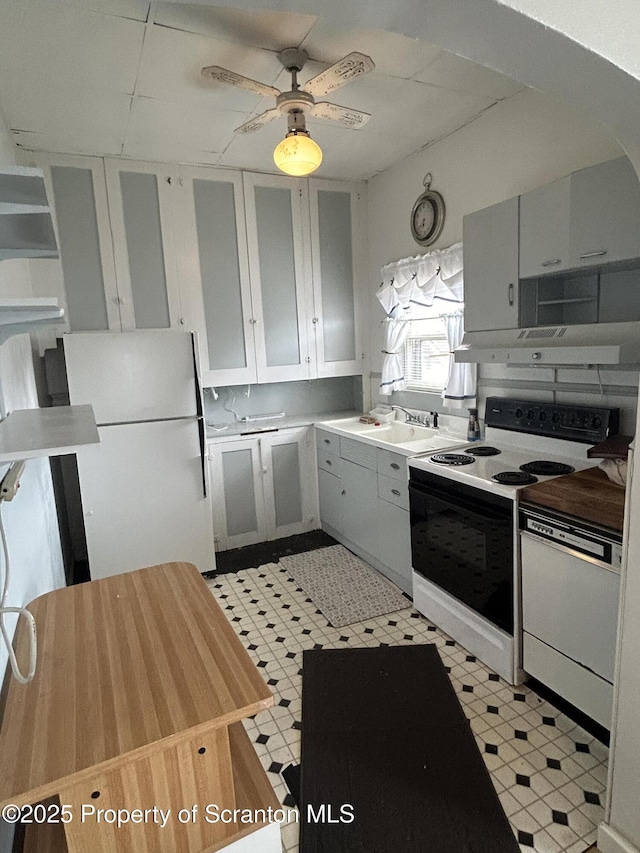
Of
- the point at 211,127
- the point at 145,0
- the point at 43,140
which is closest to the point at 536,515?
the point at 145,0

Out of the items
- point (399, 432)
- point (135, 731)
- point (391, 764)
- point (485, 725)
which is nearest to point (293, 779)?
point (391, 764)

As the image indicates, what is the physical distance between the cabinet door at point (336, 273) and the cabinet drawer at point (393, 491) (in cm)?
130

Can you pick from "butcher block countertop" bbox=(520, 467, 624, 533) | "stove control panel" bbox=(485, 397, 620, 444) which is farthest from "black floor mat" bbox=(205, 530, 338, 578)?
"butcher block countertop" bbox=(520, 467, 624, 533)

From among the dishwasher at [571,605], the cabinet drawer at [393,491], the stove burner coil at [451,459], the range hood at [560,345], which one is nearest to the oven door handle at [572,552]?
the dishwasher at [571,605]

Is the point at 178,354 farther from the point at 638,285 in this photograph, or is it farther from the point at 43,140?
the point at 638,285

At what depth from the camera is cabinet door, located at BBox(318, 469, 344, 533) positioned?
3660mm

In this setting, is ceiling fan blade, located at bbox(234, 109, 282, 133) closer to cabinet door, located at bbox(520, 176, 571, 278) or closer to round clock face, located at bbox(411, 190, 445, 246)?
cabinet door, located at bbox(520, 176, 571, 278)

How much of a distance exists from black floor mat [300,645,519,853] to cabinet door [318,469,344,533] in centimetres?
132

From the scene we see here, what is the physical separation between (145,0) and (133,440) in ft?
6.95

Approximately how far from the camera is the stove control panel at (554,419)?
2.24 meters

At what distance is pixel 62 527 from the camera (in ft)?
10.6

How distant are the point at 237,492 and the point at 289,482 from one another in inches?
17.1

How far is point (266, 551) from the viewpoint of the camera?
3.72 meters

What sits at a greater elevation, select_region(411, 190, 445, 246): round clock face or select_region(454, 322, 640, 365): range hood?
select_region(411, 190, 445, 246): round clock face
